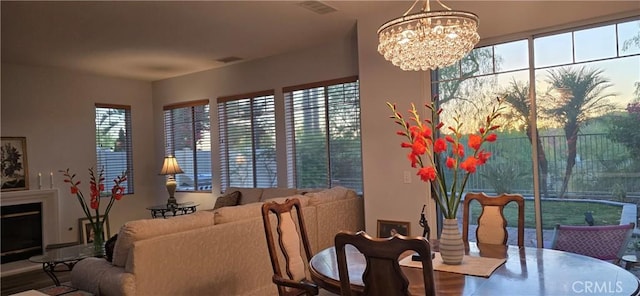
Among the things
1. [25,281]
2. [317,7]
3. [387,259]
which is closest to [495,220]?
[387,259]

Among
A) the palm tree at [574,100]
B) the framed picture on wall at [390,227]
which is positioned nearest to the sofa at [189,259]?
the framed picture on wall at [390,227]

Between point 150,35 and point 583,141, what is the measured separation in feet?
14.4

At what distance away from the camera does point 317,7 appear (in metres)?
3.96

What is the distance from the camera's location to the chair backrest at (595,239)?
3242mm

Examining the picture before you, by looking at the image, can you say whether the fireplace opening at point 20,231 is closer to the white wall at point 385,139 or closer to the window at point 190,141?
the window at point 190,141

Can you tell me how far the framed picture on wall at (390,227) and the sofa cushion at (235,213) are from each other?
55.1 inches

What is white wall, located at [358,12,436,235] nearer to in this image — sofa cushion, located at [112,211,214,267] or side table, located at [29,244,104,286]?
sofa cushion, located at [112,211,214,267]

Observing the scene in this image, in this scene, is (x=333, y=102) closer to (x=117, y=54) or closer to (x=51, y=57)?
(x=117, y=54)

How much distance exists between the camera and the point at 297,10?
13.1 feet

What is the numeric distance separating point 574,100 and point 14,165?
21.7ft

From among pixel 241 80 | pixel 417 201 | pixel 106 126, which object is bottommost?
pixel 417 201

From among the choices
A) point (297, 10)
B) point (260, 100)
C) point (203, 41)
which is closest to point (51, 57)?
point (203, 41)

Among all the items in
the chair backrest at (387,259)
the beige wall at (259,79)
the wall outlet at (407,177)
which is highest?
the beige wall at (259,79)

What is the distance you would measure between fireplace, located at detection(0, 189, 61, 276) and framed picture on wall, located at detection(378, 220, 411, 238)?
15.0ft
